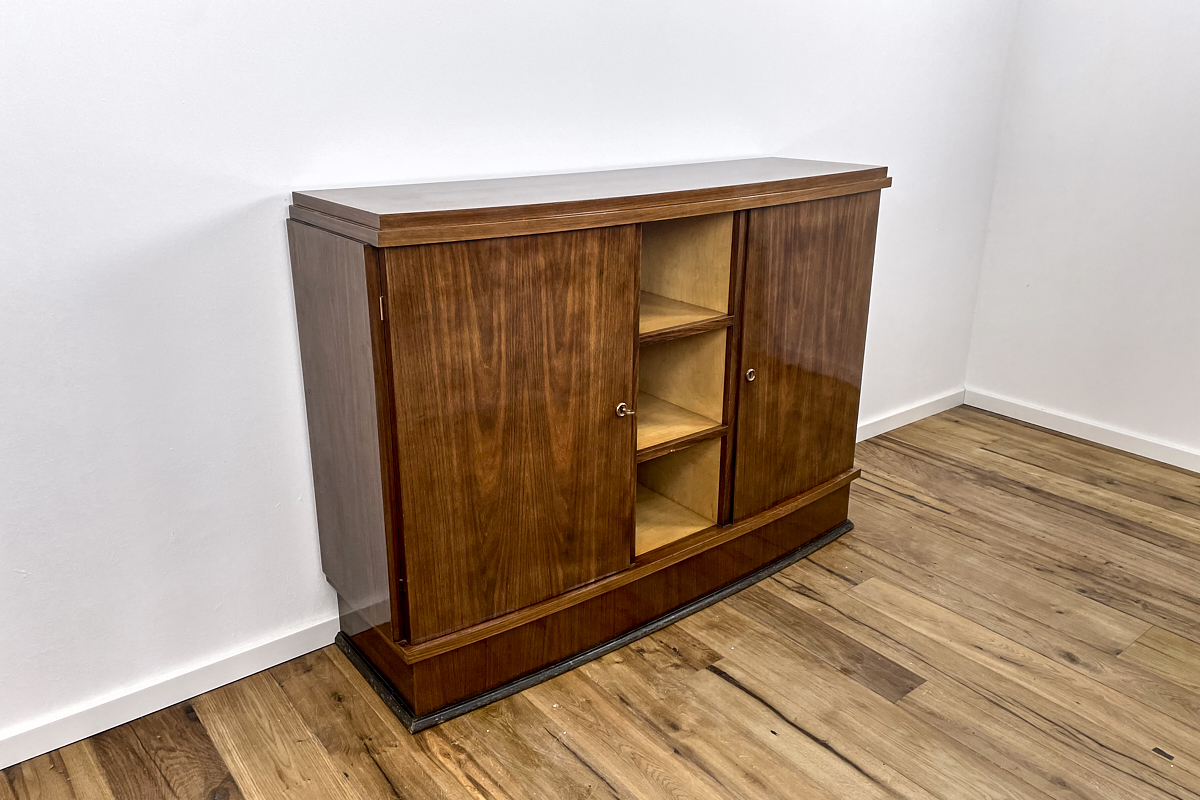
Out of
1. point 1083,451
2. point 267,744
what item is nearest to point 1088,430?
point 1083,451

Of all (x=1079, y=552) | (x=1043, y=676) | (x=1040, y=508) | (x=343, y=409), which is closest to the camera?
(x=343, y=409)

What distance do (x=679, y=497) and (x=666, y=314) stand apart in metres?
0.46

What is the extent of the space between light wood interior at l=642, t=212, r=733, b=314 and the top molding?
0.09 metres

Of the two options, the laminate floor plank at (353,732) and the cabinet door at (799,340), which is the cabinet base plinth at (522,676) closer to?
the laminate floor plank at (353,732)

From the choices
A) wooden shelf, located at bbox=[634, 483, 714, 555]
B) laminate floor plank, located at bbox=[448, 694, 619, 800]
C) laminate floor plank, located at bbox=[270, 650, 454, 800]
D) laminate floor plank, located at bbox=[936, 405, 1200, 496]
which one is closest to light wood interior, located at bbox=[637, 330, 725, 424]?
wooden shelf, located at bbox=[634, 483, 714, 555]

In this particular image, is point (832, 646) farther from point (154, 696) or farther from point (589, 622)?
point (154, 696)

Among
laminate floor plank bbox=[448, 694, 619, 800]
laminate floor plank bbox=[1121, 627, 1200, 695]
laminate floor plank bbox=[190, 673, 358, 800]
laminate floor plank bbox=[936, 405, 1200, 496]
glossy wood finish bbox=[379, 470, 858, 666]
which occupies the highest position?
glossy wood finish bbox=[379, 470, 858, 666]

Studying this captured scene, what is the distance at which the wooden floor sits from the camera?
149cm

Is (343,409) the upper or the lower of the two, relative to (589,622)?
upper

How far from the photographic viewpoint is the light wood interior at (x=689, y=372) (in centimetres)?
189

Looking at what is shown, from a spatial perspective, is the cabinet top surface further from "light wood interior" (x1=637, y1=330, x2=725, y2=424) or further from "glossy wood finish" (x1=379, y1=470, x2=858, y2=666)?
"glossy wood finish" (x1=379, y1=470, x2=858, y2=666)

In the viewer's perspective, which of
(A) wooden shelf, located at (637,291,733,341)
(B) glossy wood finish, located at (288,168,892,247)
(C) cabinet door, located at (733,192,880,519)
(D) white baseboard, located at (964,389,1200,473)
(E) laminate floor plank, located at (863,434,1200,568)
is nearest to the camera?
(B) glossy wood finish, located at (288,168,892,247)

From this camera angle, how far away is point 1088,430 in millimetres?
2934

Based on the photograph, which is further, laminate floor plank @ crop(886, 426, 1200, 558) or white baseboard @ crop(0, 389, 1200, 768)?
laminate floor plank @ crop(886, 426, 1200, 558)
